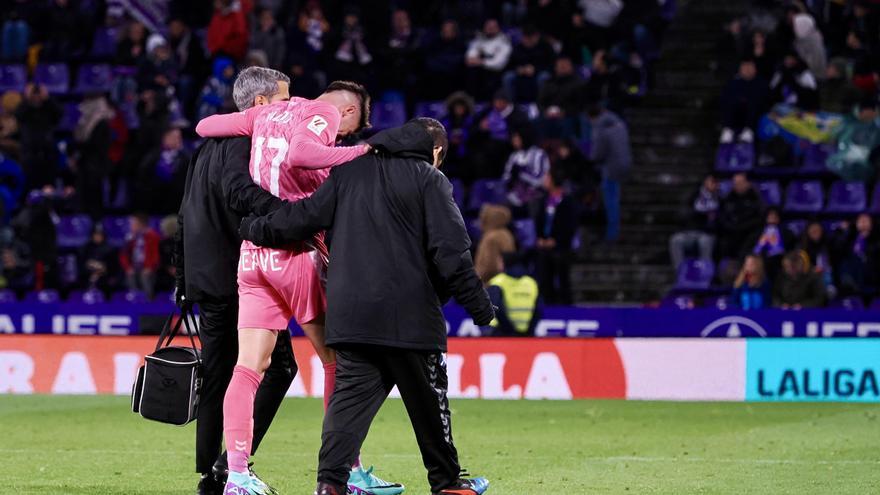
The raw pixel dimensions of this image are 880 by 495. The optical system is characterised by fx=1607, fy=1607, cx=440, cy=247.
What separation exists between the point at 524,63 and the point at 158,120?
5.17 meters

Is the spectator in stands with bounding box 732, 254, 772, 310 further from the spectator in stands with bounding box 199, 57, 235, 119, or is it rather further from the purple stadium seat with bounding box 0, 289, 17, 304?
the purple stadium seat with bounding box 0, 289, 17, 304

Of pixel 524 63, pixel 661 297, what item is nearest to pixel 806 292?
pixel 661 297

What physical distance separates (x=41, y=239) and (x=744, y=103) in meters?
9.49

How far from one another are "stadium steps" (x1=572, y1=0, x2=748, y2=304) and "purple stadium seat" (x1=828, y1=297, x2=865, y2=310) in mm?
2442

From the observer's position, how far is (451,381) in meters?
15.7

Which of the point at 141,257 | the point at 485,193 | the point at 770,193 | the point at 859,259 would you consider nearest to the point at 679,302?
the point at 859,259

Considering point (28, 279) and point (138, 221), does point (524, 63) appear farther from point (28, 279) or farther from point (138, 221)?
point (28, 279)

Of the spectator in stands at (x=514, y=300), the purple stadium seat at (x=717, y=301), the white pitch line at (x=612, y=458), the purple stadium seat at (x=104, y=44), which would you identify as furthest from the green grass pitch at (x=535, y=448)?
the purple stadium seat at (x=104, y=44)

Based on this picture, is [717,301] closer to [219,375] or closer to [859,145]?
[859,145]

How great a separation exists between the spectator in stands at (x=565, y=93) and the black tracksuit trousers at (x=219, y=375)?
13.4m

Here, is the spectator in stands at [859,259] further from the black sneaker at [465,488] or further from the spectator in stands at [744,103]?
the black sneaker at [465,488]

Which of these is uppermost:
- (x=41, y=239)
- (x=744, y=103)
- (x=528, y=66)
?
(x=528, y=66)

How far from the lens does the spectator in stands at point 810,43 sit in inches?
861

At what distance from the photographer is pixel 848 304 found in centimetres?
1852
